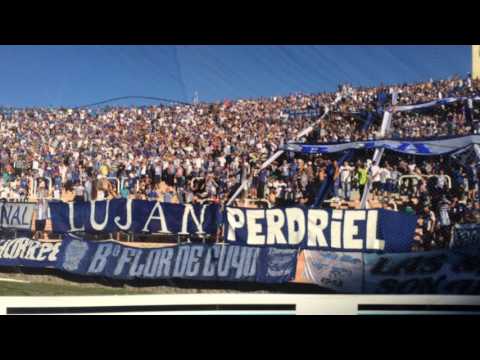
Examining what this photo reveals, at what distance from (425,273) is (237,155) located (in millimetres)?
3717

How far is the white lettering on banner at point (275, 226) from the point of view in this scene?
9.96 m

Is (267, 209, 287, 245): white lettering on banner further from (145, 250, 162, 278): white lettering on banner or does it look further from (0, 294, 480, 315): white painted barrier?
(145, 250, 162, 278): white lettering on banner

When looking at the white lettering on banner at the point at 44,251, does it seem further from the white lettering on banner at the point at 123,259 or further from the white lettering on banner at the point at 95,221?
the white lettering on banner at the point at 123,259

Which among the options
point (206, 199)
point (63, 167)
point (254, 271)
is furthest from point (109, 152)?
point (254, 271)

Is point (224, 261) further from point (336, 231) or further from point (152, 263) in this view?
point (336, 231)

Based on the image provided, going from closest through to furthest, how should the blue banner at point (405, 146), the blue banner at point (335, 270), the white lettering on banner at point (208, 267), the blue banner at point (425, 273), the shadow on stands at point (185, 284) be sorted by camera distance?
the blue banner at point (425, 273), the blue banner at point (335, 270), the shadow on stands at point (185, 284), the white lettering on banner at point (208, 267), the blue banner at point (405, 146)

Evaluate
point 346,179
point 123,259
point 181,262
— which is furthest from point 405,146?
point 123,259

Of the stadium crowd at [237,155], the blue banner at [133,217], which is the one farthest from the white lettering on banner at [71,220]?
the stadium crowd at [237,155]

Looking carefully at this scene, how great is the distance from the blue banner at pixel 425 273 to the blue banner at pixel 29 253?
17.4ft

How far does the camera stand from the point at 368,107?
1062 cm
